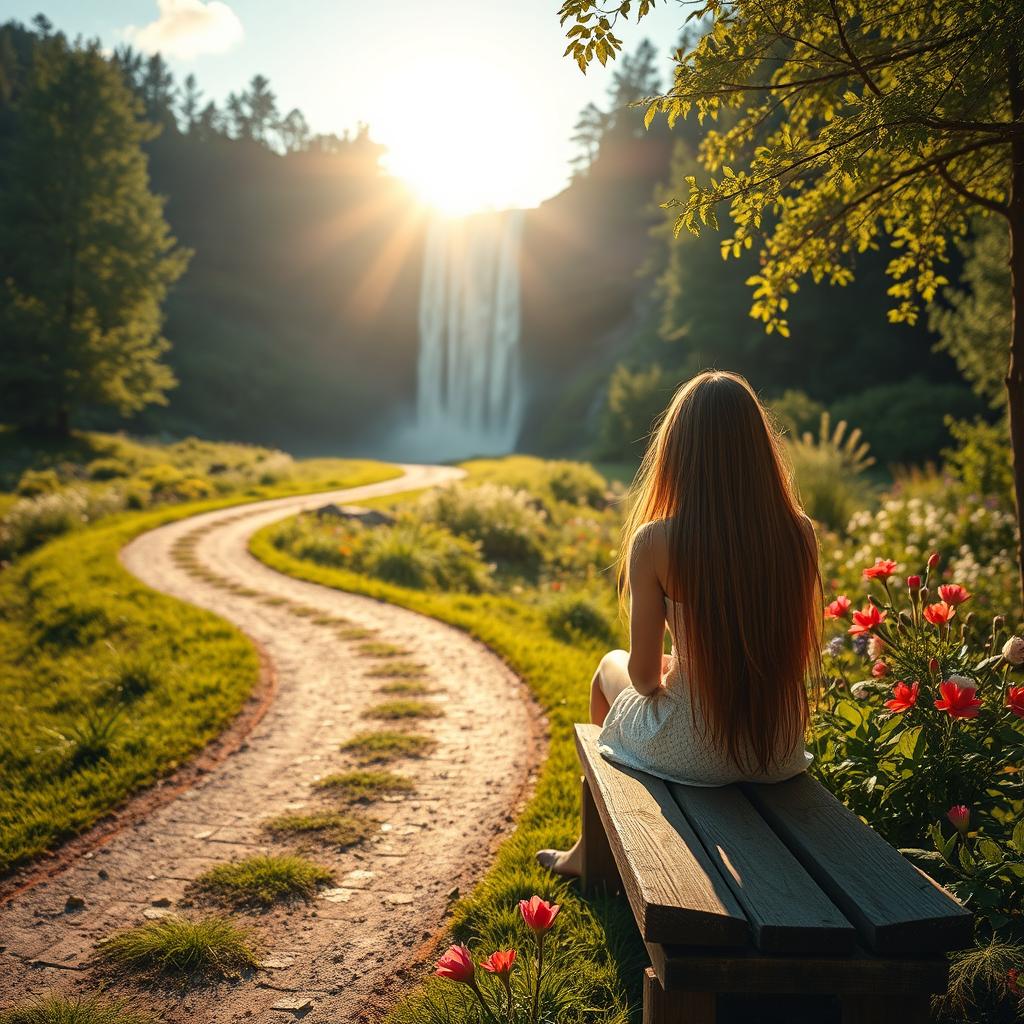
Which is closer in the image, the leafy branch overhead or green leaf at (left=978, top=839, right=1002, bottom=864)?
green leaf at (left=978, top=839, right=1002, bottom=864)

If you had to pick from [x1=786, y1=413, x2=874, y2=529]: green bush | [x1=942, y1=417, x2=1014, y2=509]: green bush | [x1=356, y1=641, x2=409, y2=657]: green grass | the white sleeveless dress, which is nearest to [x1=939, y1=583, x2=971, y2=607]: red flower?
the white sleeveless dress

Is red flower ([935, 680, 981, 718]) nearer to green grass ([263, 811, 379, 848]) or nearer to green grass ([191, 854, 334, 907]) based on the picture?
green grass ([191, 854, 334, 907])

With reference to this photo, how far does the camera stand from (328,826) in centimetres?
365

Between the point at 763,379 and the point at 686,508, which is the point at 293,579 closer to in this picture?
the point at 686,508

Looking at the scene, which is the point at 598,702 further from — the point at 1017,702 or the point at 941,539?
the point at 941,539

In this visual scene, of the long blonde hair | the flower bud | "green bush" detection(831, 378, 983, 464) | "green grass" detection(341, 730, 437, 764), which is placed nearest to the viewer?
the long blonde hair

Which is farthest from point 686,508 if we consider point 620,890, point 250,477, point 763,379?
point 763,379

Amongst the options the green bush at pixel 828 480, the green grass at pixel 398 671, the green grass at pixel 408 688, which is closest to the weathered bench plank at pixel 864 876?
the green grass at pixel 408 688

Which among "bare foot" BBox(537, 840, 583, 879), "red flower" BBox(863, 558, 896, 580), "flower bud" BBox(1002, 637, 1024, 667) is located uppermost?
"red flower" BBox(863, 558, 896, 580)

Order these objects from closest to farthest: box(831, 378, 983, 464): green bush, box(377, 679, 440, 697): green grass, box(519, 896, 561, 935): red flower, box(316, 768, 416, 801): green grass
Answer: box(519, 896, 561, 935): red flower, box(316, 768, 416, 801): green grass, box(377, 679, 440, 697): green grass, box(831, 378, 983, 464): green bush

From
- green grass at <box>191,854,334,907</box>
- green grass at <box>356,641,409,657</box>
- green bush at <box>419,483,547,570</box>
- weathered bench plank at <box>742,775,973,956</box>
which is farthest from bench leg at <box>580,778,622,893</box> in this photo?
green bush at <box>419,483,547,570</box>

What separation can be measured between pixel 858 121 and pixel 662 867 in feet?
7.92

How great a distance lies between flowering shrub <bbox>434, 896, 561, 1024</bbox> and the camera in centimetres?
168

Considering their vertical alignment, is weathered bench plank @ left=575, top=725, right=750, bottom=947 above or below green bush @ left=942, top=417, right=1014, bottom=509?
below
